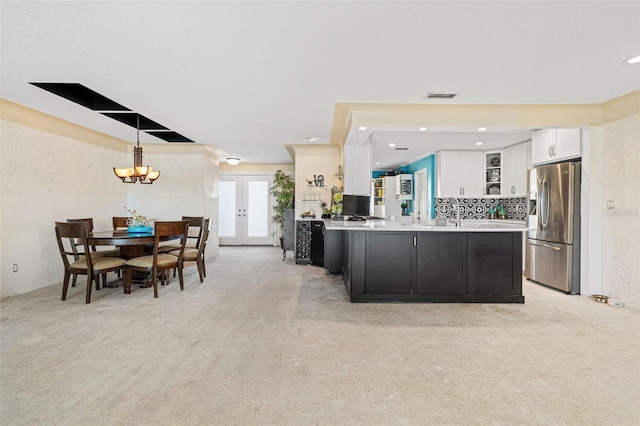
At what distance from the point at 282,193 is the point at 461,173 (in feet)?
14.1

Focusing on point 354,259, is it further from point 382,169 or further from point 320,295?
point 382,169

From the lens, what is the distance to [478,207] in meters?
7.32

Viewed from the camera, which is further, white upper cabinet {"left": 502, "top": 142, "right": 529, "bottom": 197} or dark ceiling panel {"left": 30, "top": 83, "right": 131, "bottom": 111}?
white upper cabinet {"left": 502, "top": 142, "right": 529, "bottom": 197}

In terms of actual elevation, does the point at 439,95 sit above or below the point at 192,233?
above

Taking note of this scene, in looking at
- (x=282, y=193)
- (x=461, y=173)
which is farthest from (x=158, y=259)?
(x=461, y=173)

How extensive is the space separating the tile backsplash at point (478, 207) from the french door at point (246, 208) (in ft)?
15.6

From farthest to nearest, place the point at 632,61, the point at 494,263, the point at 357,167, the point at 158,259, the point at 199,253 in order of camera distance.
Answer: the point at 357,167, the point at 199,253, the point at 158,259, the point at 494,263, the point at 632,61

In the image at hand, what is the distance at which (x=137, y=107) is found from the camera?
4.24m

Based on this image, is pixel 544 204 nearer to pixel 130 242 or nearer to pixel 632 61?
pixel 632 61

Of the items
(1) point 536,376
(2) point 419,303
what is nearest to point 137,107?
(2) point 419,303

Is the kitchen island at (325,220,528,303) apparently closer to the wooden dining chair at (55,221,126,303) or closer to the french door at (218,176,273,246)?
the wooden dining chair at (55,221,126,303)

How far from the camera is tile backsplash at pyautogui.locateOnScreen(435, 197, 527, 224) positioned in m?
6.74

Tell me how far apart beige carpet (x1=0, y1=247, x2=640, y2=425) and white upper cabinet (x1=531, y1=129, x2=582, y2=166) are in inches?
77.3

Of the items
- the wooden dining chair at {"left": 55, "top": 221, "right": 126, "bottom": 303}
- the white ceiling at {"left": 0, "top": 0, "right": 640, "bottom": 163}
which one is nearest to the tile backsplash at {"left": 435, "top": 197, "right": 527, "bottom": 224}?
the white ceiling at {"left": 0, "top": 0, "right": 640, "bottom": 163}
